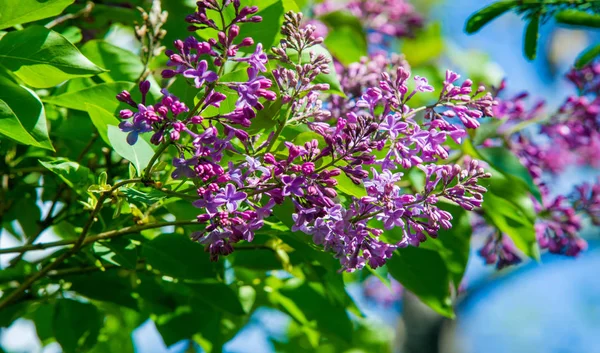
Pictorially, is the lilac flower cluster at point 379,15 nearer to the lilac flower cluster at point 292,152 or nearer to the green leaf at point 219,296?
the green leaf at point 219,296

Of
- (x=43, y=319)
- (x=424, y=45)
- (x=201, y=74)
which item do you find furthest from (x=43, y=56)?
(x=424, y=45)

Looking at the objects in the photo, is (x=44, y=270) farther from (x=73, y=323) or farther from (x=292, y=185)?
(x=292, y=185)

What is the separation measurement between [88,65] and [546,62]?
19.9ft

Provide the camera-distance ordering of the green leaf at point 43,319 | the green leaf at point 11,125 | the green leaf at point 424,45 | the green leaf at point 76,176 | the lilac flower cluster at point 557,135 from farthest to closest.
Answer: the green leaf at point 424,45
the lilac flower cluster at point 557,135
the green leaf at point 43,319
the green leaf at point 76,176
the green leaf at point 11,125

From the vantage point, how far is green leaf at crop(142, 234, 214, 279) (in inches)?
46.4

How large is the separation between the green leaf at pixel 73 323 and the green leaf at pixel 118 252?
247 mm

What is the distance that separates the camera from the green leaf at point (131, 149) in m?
1.00

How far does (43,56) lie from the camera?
A: 1044mm

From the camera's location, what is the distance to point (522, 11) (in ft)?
4.35

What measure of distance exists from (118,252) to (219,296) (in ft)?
0.80

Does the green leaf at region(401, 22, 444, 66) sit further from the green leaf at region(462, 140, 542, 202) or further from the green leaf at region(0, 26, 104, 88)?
the green leaf at region(0, 26, 104, 88)

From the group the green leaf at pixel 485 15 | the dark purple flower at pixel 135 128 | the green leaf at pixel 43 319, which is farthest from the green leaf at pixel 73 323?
the green leaf at pixel 485 15

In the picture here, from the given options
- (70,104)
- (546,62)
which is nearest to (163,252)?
(70,104)

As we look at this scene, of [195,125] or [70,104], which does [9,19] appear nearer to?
[70,104]
